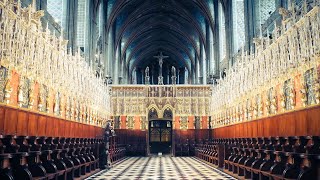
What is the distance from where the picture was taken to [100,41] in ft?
89.5

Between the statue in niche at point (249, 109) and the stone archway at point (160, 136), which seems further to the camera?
the stone archway at point (160, 136)

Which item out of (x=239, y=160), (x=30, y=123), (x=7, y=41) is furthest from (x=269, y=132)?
(x=7, y=41)

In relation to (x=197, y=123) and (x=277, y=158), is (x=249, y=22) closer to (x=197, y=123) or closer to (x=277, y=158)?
(x=197, y=123)

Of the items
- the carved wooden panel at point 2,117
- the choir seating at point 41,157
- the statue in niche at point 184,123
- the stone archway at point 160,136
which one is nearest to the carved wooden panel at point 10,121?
the carved wooden panel at point 2,117

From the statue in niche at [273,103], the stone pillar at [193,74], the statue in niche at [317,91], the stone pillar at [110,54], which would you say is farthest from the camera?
the stone pillar at [193,74]

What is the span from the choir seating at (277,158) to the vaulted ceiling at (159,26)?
20.3 meters

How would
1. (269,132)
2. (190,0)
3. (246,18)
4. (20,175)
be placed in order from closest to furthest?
(20,175) → (269,132) → (246,18) → (190,0)

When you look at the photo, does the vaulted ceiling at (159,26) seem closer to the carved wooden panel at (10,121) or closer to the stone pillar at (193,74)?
the stone pillar at (193,74)

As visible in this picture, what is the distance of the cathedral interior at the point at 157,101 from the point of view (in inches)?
335

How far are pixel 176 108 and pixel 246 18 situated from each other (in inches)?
378

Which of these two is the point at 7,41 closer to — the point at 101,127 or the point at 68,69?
the point at 68,69

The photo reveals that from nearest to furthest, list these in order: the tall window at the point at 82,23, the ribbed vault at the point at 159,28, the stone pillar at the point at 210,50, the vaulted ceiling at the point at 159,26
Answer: the tall window at the point at 82,23, the vaulted ceiling at the point at 159,26, the stone pillar at the point at 210,50, the ribbed vault at the point at 159,28

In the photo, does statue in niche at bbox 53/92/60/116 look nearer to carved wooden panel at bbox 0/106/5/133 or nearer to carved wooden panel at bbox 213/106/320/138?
carved wooden panel at bbox 0/106/5/133

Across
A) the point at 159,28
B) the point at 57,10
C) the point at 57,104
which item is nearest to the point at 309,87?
the point at 57,104
